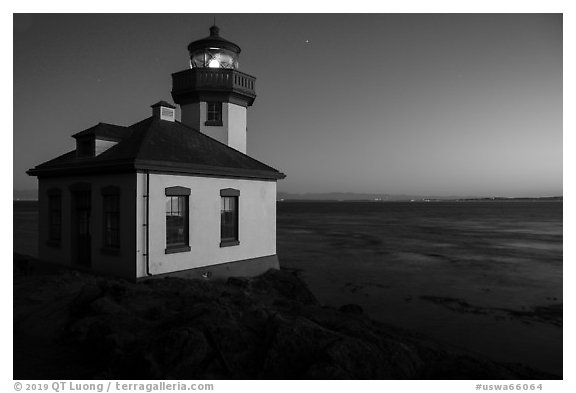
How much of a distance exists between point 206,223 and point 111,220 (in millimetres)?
2754

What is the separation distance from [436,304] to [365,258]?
13.5 m

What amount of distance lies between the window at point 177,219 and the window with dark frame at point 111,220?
1419mm

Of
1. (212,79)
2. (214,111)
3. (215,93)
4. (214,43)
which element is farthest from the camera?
(214,43)

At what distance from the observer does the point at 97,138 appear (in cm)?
1242

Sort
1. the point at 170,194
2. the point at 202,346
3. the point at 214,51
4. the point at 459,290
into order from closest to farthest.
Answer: the point at 202,346 → the point at 170,194 → the point at 214,51 → the point at 459,290

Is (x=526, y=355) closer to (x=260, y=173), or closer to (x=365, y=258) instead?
(x=260, y=173)

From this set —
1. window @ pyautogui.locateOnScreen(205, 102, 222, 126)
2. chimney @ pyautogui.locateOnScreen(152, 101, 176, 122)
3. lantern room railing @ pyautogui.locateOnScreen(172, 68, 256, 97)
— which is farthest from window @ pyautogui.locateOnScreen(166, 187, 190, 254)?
lantern room railing @ pyautogui.locateOnScreen(172, 68, 256, 97)

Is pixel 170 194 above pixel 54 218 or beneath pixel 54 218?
above

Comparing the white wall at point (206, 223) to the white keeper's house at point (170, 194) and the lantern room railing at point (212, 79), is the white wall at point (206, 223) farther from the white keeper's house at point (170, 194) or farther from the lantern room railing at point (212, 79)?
the lantern room railing at point (212, 79)

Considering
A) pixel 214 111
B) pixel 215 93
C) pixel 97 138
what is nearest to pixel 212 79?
pixel 215 93

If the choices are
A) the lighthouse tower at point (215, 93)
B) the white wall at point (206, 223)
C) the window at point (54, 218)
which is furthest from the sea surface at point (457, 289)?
the window at point (54, 218)

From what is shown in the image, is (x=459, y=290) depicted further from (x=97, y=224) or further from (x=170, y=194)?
(x=97, y=224)

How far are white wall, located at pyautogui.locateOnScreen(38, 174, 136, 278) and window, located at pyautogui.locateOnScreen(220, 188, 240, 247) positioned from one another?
3041 millimetres

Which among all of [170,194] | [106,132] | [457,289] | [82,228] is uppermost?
[106,132]
